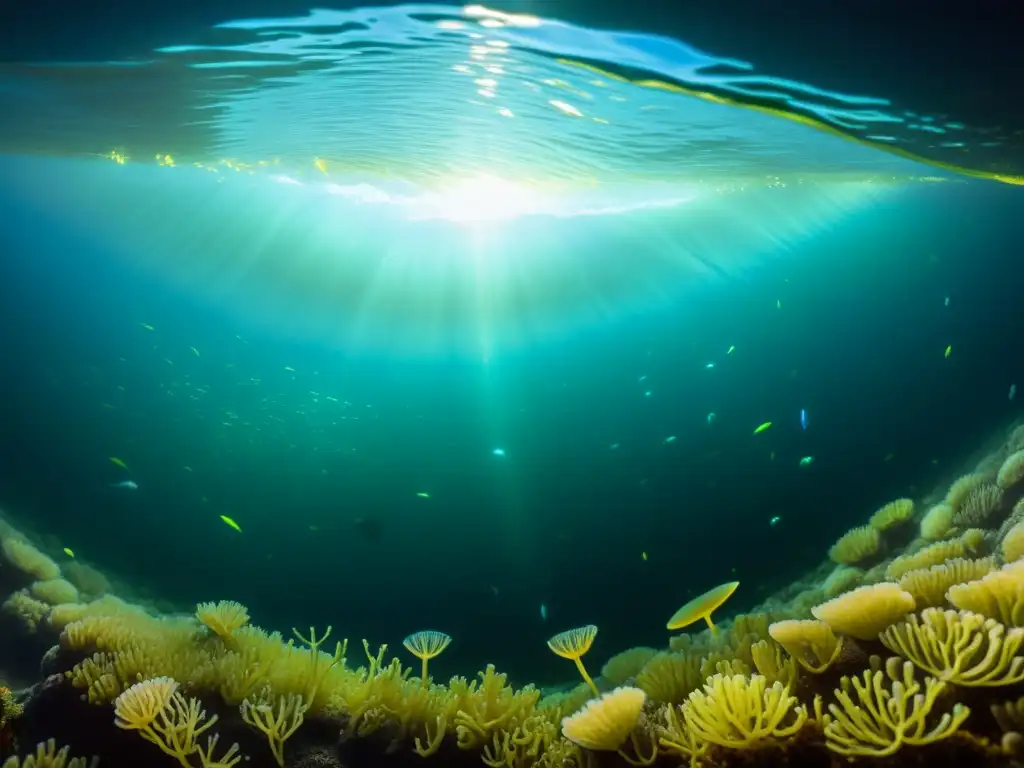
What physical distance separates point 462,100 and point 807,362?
18.3 m

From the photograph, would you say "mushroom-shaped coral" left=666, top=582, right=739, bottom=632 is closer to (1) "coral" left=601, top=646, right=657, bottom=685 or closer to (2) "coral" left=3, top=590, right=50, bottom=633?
(1) "coral" left=601, top=646, right=657, bottom=685

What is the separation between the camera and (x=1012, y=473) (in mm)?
8156

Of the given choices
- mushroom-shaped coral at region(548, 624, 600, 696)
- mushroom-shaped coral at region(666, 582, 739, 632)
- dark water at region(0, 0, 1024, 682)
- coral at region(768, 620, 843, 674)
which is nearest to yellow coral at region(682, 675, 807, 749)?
coral at region(768, 620, 843, 674)

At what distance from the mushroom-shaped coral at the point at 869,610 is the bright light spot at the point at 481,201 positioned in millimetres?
14600

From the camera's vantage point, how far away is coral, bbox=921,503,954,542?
8.73m

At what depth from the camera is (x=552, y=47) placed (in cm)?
629

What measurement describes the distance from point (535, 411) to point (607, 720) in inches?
898

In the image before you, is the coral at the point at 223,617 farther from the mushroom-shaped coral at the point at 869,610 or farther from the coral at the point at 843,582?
the coral at the point at 843,582

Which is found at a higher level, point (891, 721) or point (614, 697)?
point (891, 721)

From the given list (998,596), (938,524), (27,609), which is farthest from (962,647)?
(27,609)

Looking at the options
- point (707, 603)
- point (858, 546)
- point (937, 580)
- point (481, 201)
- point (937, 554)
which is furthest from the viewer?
point (481, 201)

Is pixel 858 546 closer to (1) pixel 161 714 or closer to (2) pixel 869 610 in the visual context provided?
(2) pixel 869 610

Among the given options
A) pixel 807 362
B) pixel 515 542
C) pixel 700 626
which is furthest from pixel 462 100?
pixel 807 362

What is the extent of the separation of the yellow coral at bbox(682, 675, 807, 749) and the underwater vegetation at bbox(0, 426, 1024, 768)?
0.01m
